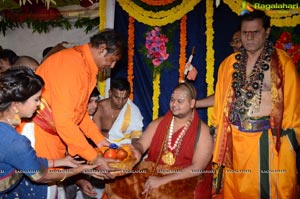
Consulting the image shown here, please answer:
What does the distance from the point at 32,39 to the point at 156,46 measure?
121 inches

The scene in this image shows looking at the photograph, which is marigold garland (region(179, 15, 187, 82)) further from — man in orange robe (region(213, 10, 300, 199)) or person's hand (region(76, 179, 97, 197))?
person's hand (region(76, 179, 97, 197))

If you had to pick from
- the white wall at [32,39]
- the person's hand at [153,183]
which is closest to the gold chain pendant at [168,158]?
the person's hand at [153,183]

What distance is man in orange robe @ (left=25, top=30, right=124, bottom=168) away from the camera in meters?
2.32

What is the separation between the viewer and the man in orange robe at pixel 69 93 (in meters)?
2.32

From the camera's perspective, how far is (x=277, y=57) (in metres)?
3.02

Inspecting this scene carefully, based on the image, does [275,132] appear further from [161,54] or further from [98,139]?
[161,54]

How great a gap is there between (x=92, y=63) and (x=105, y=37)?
0.25 meters

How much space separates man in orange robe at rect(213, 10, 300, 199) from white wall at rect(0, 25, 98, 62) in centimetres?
408

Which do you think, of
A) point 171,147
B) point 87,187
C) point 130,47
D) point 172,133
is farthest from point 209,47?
point 87,187

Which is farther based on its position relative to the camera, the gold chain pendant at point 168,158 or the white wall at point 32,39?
the white wall at point 32,39

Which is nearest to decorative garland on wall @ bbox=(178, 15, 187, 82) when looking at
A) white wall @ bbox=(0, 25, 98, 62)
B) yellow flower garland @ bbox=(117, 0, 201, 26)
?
yellow flower garland @ bbox=(117, 0, 201, 26)

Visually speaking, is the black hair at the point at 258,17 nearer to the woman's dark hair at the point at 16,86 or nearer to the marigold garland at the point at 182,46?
the marigold garland at the point at 182,46

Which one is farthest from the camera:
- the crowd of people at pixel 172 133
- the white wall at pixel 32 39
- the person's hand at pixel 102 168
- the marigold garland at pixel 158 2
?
the white wall at pixel 32 39

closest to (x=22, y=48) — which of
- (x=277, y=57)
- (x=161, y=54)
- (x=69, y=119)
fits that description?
(x=161, y=54)
